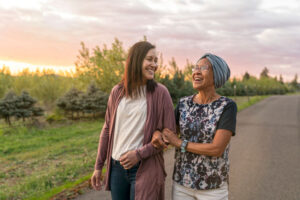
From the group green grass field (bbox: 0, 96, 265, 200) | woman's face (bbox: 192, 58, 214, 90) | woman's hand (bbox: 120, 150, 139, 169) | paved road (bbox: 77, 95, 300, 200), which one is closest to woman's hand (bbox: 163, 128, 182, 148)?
woman's hand (bbox: 120, 150, 139, 169)

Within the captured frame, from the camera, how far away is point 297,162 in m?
6.56

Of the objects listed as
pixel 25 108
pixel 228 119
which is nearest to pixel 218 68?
pixel 228 119

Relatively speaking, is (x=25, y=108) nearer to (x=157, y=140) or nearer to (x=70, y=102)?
(x=70, y=102)

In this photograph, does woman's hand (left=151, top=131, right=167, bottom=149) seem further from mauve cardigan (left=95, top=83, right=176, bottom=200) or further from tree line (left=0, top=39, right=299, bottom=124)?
tree line (left=0, top=39, right=299, bottom=124)

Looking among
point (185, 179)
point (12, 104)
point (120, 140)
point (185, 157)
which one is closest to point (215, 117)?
point (185, 157)

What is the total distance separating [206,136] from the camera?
6.19 ft

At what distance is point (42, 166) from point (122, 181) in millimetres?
5828

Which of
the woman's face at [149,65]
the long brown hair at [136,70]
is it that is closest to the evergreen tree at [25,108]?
the long brown hair at [136,70]

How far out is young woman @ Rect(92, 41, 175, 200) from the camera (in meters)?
1.91

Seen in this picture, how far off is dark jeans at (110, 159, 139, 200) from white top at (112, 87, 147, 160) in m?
0.09

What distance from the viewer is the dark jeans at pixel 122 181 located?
6.48 feet

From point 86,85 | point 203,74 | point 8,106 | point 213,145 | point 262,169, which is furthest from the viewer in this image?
point 86,85

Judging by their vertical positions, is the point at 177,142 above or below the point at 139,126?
below

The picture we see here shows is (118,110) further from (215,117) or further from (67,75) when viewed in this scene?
(67,75)
